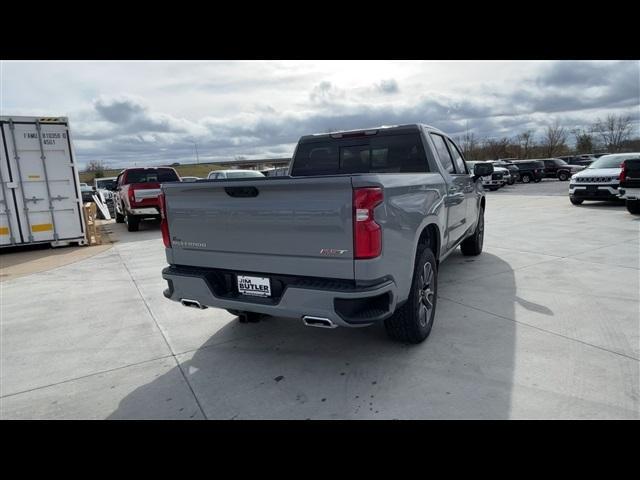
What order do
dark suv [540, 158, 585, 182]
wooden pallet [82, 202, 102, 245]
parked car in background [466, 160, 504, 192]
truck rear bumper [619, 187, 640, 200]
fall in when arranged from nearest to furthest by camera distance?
1. truck rear bumper [619, 187, 640, 200]
2. wooden pallet [82, 202, 102, 245]
3. parked car in background [466, 160, 504, 192]
4. dark suv [540, 158, 585, 182]

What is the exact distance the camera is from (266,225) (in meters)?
2.97

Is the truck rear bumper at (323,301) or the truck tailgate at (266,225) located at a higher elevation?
the truck tailgate at (266,225)

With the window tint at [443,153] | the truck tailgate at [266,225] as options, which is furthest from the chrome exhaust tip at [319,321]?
the window tint at [443,153]

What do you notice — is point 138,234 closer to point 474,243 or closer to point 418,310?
point 474,243

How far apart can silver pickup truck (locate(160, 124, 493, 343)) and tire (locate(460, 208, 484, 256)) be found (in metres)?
2.91

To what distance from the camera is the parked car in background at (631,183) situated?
10070 millimetres

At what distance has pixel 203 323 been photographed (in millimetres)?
4426

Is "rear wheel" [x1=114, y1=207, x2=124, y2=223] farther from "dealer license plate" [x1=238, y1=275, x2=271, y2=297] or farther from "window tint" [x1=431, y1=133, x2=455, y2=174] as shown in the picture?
"dealer license plate" [x1=238, y1=275, x2=271, y2=297]

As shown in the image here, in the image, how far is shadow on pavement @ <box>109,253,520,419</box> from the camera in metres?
2.72

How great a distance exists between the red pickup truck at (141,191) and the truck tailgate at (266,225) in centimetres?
884

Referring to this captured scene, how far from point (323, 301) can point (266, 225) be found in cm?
71

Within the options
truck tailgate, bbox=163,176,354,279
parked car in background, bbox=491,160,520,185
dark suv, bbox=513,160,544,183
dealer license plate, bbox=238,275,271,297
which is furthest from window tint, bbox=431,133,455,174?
dark suv, bbox=513,160,544,183

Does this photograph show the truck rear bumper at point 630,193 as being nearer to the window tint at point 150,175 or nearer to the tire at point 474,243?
the tire at point 474,243

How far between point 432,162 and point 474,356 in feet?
6.55
